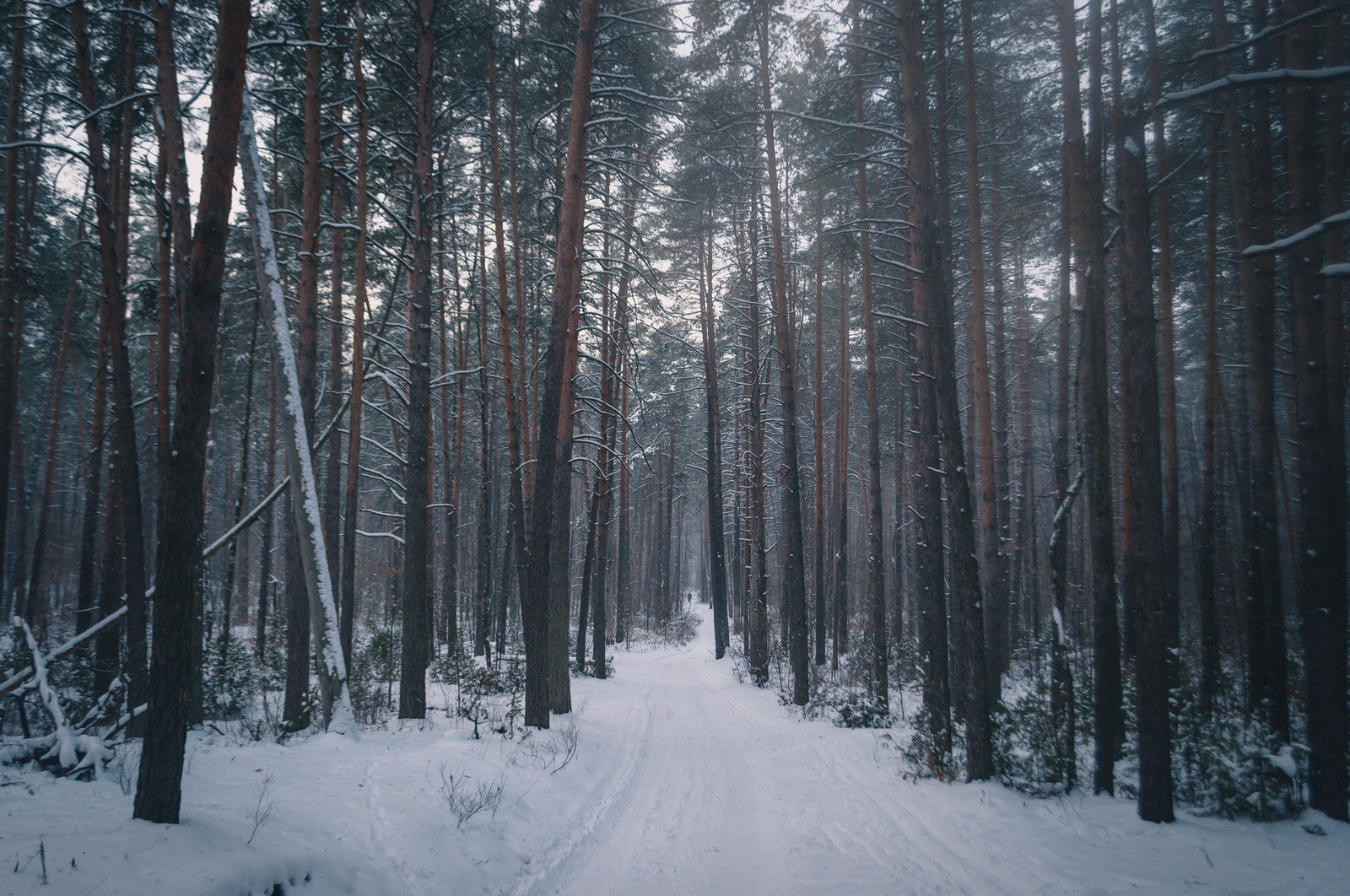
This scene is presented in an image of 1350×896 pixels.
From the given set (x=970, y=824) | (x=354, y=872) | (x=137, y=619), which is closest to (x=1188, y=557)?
(x=970, y=824)

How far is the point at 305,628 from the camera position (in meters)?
9.28

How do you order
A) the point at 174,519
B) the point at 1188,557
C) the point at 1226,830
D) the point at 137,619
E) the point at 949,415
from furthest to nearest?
the point at 1188,557 < the point at 137,619 < the point at 949,415 < the point at 1226,830 < the point at 174,519

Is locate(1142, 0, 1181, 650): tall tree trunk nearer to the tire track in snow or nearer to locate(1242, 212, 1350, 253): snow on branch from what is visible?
locate(1242, 212, 1350, 253): snow on branch

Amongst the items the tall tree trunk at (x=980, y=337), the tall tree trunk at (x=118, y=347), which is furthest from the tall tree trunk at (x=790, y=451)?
the tall tree trunk at (x=118, y=347)

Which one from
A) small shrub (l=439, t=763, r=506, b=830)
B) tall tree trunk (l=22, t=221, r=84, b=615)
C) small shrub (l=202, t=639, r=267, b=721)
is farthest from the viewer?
tall tree trunk (l=22, t=221, r=84, b=615)

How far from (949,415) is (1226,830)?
4.59m

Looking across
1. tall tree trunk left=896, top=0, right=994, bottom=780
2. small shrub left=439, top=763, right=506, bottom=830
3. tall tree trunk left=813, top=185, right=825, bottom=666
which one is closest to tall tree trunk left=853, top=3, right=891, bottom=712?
tall tree trunk left=813, top=185, right=825, bottom=666

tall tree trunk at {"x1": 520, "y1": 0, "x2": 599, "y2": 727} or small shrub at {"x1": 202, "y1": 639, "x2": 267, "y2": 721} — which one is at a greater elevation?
tall tree trunk at {"x1": 520, "y1": 0, "x2": 599, "y2": 727}

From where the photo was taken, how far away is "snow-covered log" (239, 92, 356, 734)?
5805mm

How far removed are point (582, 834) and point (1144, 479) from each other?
261 inches

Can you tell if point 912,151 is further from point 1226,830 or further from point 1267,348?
point 1226,830

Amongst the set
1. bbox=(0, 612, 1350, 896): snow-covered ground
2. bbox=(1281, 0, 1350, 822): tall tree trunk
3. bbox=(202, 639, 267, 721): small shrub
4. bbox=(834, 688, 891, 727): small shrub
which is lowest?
bbox=(834, 688, 891, 727): small shrub

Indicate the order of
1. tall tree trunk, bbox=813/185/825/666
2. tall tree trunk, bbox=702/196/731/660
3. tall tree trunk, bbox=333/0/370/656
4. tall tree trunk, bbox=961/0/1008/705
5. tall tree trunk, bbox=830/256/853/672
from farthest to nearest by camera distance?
tall tree trunk, bbox=702/196/731/660 < tall tree trunk, bbox=830/256/853/672 < tall tree trunk, bbox=813/185/825/666 < tall tree trunk, bbox=961/0/1008/705 < tall tree trunk, bbox=333/0/370/656

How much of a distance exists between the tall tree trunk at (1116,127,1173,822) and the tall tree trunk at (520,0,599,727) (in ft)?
22.7
